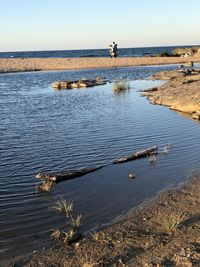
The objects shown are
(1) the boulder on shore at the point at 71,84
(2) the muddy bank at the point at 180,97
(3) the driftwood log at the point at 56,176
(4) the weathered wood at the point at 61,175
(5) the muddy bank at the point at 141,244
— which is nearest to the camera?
(5) the muddy bank at the point at 141,244

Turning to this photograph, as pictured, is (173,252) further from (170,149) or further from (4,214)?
(170,149)

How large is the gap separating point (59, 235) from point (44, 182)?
9.68ft

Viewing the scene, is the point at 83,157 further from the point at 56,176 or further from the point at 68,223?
the point at 68,223

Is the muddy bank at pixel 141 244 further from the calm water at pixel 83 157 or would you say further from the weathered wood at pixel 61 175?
the weathered wood at pixel 61 175

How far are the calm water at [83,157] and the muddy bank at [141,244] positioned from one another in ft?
1.80

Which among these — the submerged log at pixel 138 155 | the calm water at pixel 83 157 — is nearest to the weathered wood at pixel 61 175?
the calm water at pixel 83 157

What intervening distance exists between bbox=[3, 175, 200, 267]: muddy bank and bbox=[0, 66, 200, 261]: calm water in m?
0.55

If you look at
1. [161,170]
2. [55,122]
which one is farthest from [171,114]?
[161,170]

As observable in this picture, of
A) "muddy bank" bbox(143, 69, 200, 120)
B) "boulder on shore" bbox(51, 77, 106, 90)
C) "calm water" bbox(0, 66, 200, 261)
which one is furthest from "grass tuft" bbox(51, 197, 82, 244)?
"boulder on shore" bbox(51, 77, 106, 90)

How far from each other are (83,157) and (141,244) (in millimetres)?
6087

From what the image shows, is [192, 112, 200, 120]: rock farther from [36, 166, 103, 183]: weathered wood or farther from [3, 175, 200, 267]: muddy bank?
[3, 175, 200, 267]: muddy bank

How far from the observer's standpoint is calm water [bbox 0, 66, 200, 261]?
9141 mm

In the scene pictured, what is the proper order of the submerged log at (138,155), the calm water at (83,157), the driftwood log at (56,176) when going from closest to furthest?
the calm water at (83,157), the driftwood log at (56,176), the submerged log at (138,155)

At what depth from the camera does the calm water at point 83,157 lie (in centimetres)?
914
